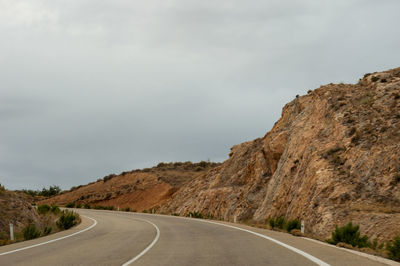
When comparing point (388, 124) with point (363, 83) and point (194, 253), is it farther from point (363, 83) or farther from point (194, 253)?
point (194, 253)

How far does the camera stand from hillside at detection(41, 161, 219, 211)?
62.8 meters

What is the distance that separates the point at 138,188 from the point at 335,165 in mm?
49148

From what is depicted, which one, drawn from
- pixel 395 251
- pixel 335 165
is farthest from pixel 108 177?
pixel 395 251

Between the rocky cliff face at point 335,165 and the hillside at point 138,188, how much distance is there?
24.9 metres

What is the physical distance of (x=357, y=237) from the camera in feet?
42.9

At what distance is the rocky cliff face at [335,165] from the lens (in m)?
17.9

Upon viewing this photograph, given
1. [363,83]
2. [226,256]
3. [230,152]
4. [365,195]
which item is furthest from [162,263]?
[230,152]

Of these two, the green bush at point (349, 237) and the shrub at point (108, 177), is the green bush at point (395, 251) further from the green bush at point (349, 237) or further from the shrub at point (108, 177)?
the shrub at point (108, 177)

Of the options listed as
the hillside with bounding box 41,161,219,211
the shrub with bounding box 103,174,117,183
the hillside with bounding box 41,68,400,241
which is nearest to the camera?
the hillside with bounding box 41,68,400,241

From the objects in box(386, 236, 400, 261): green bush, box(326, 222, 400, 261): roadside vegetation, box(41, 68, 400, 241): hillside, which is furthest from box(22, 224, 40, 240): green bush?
box(386, 236, 400, 261): green bush

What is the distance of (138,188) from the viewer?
67.5 metres

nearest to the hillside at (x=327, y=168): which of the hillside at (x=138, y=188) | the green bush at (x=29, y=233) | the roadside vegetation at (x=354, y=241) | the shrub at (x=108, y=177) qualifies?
the roadside vegetation at (x=354, y=241)

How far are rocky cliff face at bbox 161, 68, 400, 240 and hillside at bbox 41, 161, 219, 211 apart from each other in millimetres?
24853

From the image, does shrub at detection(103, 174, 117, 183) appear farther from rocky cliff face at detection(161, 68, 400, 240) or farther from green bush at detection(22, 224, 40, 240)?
green bush at detection(22, 224, 40, 240)
